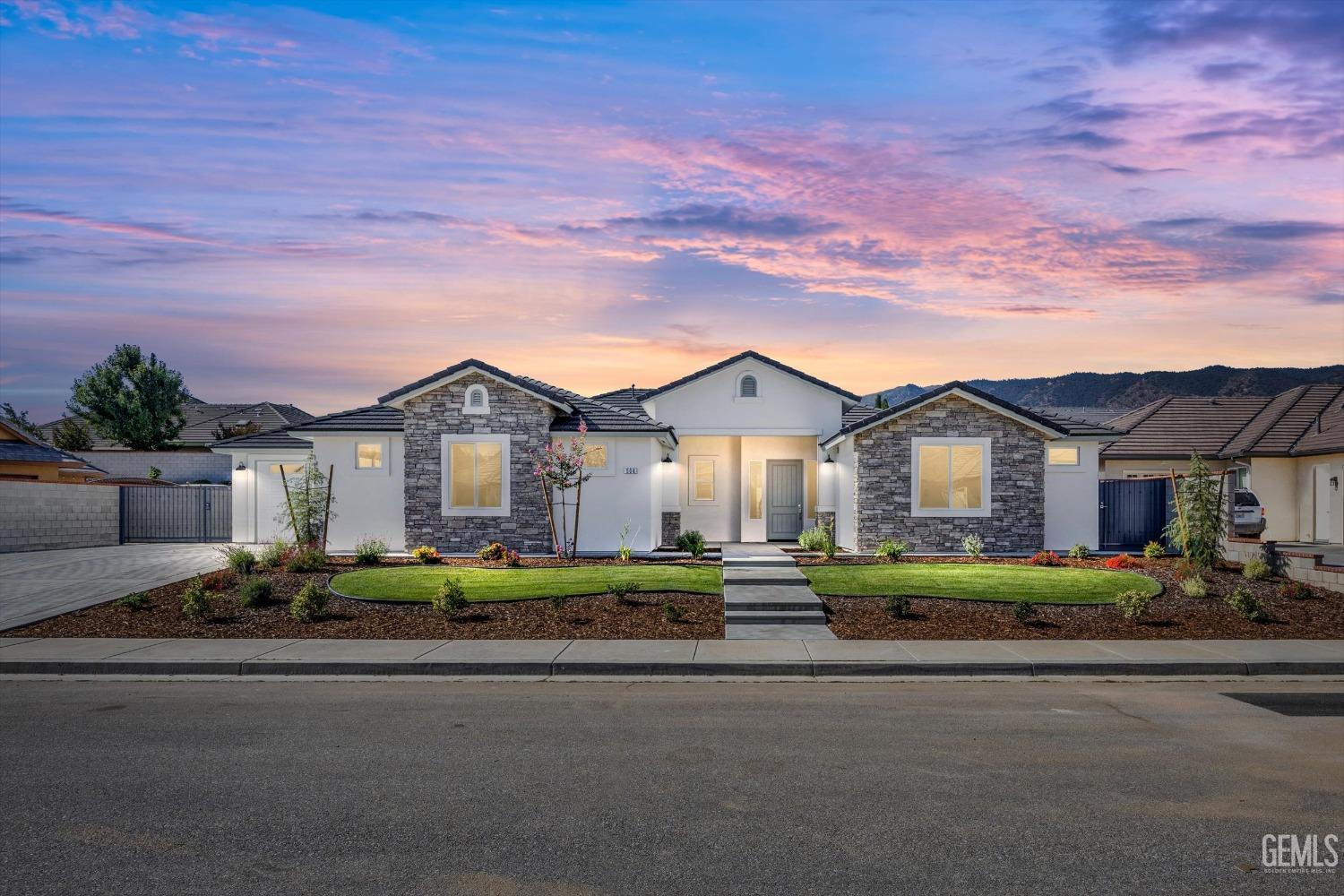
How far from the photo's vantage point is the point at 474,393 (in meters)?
23.5

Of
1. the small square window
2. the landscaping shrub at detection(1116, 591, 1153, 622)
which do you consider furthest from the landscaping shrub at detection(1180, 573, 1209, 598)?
the small square window

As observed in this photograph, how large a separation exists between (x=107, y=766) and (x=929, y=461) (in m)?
19.7

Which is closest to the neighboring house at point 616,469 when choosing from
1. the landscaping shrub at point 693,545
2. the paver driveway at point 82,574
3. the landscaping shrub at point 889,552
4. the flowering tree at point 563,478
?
the flowering tree at point 563,478

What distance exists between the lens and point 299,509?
76.4 ft

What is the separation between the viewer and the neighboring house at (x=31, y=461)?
3284 cm

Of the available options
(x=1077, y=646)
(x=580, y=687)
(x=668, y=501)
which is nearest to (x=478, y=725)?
(x=580, y=687)

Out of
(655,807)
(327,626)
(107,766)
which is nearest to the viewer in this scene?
(655,807)

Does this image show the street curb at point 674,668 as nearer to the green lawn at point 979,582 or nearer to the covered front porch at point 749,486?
the green lawn at point 979,582

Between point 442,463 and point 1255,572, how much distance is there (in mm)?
17297

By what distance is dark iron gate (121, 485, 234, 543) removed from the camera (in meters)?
31.3

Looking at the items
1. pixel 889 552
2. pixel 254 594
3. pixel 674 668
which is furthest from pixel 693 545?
pixel 674 668

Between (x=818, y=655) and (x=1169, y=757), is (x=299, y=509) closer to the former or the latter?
(x=818, y=655)

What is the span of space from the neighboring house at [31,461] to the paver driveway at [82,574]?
7.30 meters

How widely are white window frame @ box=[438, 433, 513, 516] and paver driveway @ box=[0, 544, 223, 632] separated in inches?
203
